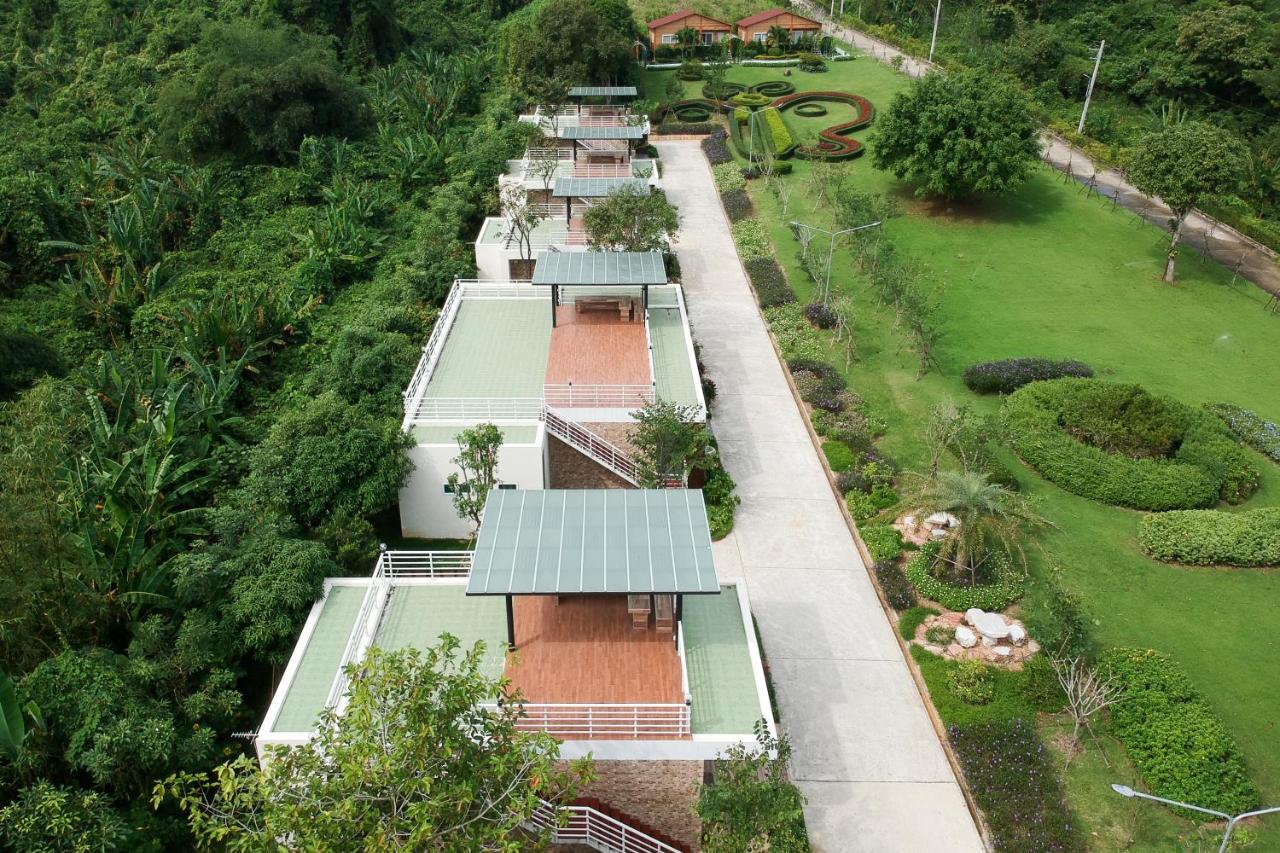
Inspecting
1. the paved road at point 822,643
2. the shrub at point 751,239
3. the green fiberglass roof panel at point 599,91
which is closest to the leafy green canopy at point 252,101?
the green fiberglass roof panel at point 599,91

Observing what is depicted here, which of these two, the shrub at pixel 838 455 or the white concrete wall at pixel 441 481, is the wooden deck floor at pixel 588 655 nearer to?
the white concrete wall at pixel 441 481

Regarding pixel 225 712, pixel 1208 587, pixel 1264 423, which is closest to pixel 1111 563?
pixel 1208 587

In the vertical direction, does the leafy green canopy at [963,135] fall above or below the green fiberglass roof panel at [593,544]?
above

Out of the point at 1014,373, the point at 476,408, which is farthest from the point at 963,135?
the point at 476,408

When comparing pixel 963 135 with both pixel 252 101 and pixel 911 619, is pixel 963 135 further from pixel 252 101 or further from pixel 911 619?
pixel 252 101

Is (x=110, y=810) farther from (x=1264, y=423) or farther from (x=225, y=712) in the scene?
(x=1264, y=423)

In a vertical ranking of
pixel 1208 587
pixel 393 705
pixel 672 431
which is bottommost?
pixel 1208 587
